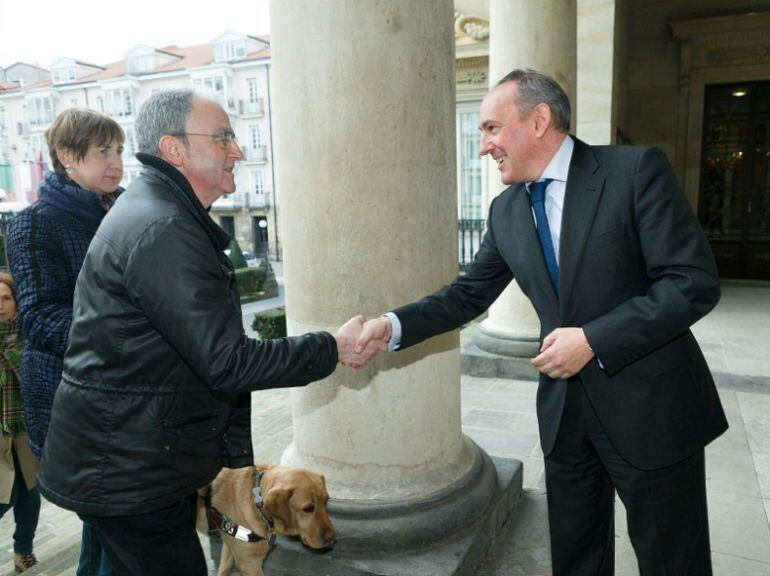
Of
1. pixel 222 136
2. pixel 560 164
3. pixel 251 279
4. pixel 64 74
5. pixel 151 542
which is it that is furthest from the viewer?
pixel 64 74

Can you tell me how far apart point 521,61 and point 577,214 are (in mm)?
4070

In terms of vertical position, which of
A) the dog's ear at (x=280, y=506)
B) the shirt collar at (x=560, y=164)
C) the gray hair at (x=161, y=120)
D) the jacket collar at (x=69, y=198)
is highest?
the gray hair at (x=161, y=120)

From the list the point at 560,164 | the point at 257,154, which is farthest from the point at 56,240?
the point at 257,154

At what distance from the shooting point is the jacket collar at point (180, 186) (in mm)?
1689

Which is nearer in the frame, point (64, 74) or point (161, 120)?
point (161, 120)

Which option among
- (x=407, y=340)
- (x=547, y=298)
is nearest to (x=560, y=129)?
(x=547, y=298)

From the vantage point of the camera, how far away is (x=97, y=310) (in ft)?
5.36

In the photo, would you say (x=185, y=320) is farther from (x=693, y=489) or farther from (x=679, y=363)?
(x=693, y=489)

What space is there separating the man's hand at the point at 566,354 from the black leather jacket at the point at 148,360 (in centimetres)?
79

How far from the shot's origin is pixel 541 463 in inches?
160

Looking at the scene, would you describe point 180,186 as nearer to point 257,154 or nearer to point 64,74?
point 257,154

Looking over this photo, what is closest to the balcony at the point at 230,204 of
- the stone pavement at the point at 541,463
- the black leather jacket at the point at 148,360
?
the stone pavement at the point at 541,463

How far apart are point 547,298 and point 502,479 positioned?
1.48 meters

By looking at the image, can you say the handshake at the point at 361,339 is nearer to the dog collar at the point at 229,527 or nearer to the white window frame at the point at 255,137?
the dog collar at the point at 229,527
